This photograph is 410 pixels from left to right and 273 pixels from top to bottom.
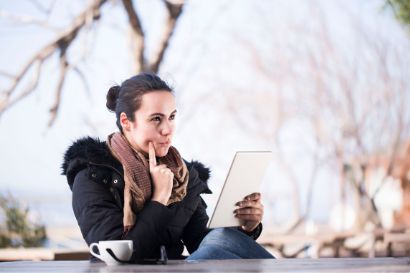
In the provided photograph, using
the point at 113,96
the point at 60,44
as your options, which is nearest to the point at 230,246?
the point at 113,96

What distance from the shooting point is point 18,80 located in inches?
133

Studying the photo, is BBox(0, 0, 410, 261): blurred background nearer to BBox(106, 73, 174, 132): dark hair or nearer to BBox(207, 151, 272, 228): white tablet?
BBox(106, 73, 174, 132): dark hair

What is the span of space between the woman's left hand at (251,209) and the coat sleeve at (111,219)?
246 mm

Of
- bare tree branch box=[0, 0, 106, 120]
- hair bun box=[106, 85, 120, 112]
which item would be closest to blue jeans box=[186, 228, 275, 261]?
hair bun box=[106, 85, 120, 112]

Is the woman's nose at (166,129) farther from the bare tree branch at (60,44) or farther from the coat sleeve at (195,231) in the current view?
the bare tree branch at (60,44)

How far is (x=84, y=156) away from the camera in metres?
1.35

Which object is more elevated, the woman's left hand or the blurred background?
the woman's left hand

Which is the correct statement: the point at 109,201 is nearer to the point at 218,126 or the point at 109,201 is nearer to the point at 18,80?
the point at 18,80

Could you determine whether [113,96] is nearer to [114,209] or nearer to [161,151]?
[161,151]

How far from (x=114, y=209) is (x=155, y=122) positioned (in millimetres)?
348

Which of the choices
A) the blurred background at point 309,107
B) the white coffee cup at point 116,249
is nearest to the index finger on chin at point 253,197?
the white coffee cup at point 116,249

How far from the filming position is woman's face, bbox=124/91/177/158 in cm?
141

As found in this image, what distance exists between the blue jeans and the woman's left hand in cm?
11

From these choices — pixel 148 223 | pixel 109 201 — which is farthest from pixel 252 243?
pixel 109 201
